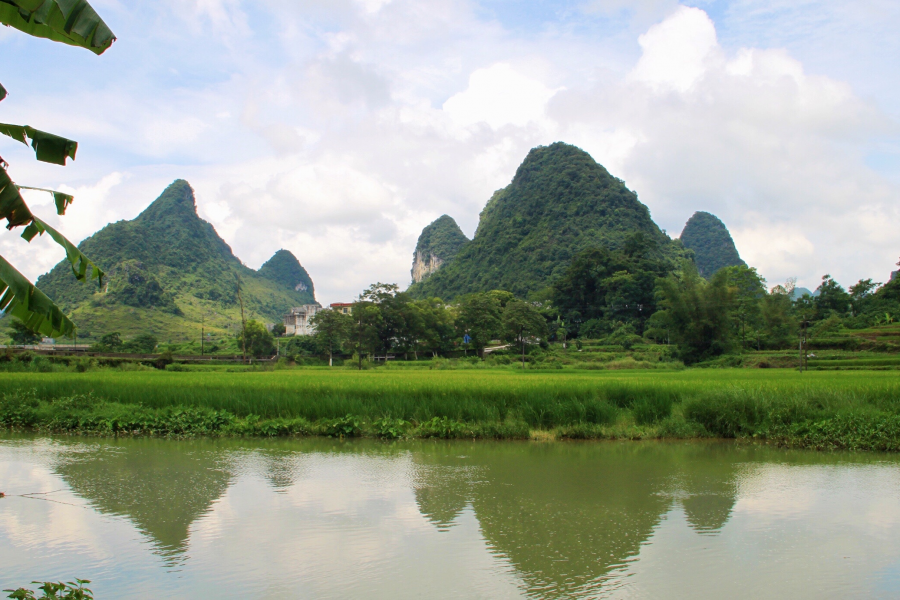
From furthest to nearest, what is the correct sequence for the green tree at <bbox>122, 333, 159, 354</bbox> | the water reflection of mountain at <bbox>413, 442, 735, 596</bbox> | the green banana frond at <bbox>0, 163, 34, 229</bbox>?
the green tree at <bbox>122, 333, 159, 354</bbox> < the water reflection of mountain at <bbox>413, 442, 735, 596</bbox> < the green banana frond at <bbox>0, 163, 34, 229</bbox>

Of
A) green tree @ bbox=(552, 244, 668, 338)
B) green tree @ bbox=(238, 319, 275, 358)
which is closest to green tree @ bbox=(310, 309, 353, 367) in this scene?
green tree @ bbox=(238, 319, 275, 358)

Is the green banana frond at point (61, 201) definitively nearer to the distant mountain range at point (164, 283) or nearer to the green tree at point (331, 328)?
the distant mountain range at point (164, 283)

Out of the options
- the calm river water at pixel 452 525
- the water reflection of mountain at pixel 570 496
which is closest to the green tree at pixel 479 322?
the water reflection of mountain at pixel 570 496

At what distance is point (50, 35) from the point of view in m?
3.93

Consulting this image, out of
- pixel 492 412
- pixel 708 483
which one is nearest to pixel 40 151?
pixel 708 483

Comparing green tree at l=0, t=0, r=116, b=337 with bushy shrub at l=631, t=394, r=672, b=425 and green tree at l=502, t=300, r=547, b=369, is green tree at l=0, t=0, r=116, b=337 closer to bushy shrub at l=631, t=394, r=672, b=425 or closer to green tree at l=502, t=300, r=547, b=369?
bushy shrub at l=631, t=394, r=672, b=425

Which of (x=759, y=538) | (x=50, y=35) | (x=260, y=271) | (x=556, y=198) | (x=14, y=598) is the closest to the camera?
(x=14, y=598)

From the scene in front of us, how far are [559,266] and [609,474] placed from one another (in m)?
65.1

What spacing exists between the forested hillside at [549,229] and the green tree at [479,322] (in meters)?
24.1

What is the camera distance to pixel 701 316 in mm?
31625

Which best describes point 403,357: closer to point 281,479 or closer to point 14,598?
point 281,479

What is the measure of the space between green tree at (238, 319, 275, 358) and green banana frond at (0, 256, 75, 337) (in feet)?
152

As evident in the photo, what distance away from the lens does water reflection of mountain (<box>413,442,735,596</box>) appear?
4684 mm

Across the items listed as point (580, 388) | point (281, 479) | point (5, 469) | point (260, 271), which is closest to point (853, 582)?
point (281, 479)
